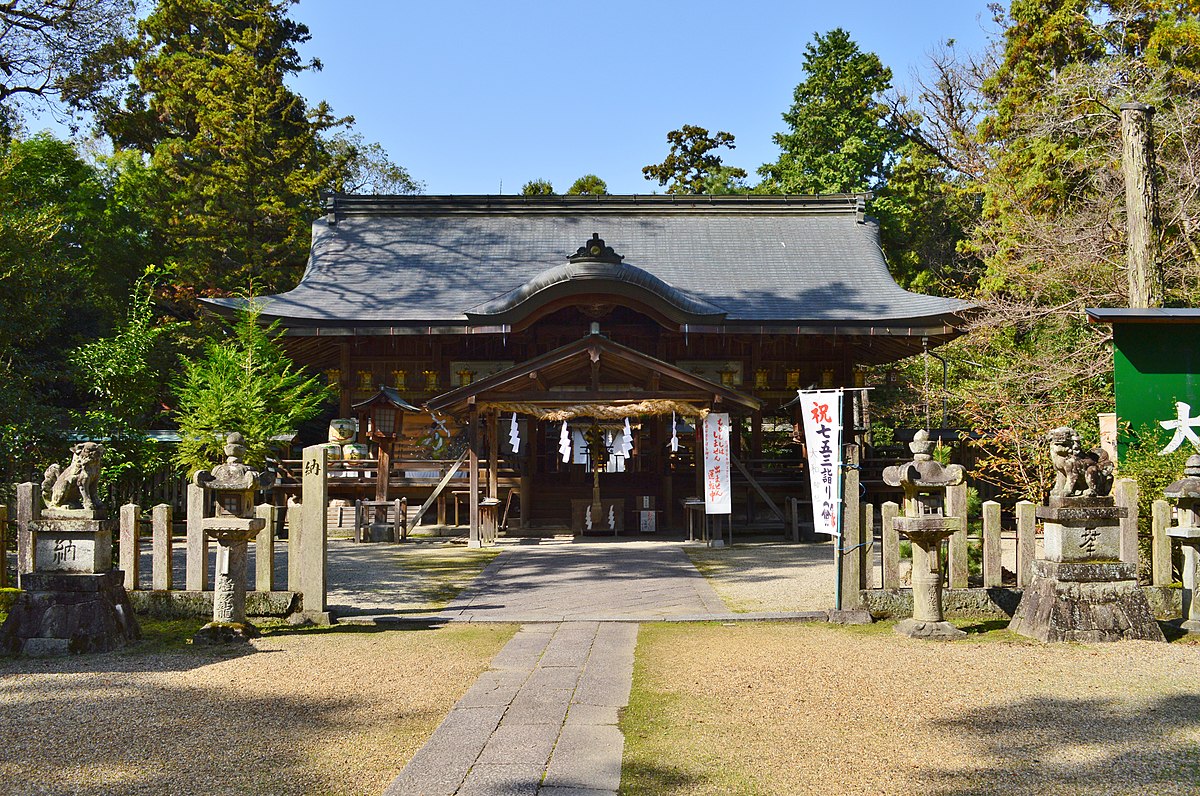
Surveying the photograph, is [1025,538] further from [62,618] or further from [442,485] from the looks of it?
[442,485]

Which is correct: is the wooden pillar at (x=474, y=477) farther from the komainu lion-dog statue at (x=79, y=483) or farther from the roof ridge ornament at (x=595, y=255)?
the komainu lion-dog statue at (x=79, y=483)

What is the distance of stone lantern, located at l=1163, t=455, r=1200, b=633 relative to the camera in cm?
755

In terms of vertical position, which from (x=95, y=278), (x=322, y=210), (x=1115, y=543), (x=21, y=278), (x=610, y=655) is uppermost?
(x=322, y=210)

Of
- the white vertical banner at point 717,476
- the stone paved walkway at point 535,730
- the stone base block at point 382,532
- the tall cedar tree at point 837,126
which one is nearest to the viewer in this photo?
the stone paved walkway at point 535,730

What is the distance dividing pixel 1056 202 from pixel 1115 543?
14.0 meters

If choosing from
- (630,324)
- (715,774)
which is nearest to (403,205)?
(630,324)

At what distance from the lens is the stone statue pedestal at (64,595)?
6762mm

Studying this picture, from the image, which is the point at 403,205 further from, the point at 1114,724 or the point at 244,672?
the point at 1114,724

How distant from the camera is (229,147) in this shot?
90.6ft

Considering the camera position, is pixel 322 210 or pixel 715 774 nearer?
pixel 715 774

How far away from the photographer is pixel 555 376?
15.4m

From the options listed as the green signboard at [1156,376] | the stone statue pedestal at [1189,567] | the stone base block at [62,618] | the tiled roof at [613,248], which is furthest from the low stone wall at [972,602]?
the tiled roof at [613,248]

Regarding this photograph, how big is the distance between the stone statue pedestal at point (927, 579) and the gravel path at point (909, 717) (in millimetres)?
208

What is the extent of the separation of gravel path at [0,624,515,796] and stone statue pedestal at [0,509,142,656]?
0.20 m
